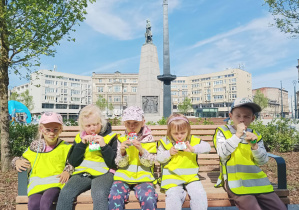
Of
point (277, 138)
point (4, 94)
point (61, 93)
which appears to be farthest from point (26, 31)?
point (61, 93)

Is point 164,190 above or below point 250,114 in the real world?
below

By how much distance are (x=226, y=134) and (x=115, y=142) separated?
1.44m

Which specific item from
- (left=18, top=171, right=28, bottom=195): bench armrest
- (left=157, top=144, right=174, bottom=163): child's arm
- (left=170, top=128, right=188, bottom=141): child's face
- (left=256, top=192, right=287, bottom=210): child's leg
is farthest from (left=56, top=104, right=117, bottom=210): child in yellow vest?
(left=256, top=192, right=287, bottom=210): child's leg

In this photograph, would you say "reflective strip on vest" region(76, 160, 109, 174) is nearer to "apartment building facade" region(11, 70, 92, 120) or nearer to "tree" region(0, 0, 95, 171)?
"tree" region(0, 0, 95, 171)

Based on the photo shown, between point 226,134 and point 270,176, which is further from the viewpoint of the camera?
point 270,176

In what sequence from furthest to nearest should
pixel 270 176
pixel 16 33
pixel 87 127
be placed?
pixel 16 33
pixel 270 176
pixel 87 127

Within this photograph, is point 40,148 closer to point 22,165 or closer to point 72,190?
point 22,165

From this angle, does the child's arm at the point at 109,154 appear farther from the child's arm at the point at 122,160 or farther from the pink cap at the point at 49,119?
the pink cap at the point at 49,119

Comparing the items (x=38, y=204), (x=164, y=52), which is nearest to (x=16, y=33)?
(x=38, y=204)

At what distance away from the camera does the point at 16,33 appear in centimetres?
551

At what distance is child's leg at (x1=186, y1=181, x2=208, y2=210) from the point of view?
7.77 feet

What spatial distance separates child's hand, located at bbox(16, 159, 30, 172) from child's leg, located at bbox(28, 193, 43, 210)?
0.34 meters

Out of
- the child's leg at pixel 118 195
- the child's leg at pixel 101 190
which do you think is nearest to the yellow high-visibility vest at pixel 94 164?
the child's leg at pixel 101 190

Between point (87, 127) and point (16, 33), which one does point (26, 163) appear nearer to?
point (87, 127)
